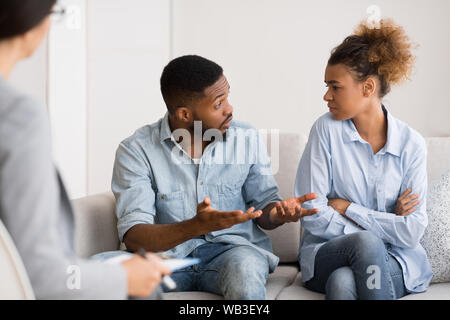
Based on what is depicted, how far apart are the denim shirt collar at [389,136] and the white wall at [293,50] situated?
131 centimetres

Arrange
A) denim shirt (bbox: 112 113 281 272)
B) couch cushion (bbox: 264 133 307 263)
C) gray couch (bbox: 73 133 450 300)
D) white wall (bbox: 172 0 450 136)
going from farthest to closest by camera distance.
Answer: white wall (bbox: 172 0 450 136) < couch cushion (bbox: 264 133 307 263) < denim shirt (bbox: 112 113 281 272) < gray couch (bbox: 73 133 450 300)

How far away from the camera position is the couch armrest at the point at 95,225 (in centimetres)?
181

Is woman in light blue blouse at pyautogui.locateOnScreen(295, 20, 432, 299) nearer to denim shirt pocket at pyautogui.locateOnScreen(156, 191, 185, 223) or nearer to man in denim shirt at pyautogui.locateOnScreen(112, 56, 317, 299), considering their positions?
man in denim shirt at pyautogui.locateOnScreen(112, 56, 317, 299)

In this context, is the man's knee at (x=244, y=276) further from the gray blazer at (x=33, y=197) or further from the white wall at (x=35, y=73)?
the white wall at (x=35, y=73)

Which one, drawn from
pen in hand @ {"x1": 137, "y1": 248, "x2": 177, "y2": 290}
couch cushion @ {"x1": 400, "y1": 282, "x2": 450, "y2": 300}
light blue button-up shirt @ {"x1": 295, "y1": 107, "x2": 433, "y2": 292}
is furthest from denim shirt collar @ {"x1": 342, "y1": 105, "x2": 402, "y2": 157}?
pen in hand @ {"x1": 137, "y1": 248, "x2": 177, "y2": 290}

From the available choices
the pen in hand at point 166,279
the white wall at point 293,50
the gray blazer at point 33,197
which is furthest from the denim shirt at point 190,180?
the white wall at point 293,50

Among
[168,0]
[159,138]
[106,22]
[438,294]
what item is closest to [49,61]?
[106,22]

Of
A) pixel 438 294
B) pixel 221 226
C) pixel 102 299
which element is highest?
pixel 102 299

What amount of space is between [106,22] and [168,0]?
391 millimetres

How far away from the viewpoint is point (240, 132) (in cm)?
200

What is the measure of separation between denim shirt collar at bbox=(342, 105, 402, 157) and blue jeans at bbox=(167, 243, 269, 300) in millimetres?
489

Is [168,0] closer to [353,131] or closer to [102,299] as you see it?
[353,131]

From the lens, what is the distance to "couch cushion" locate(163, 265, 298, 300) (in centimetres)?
170

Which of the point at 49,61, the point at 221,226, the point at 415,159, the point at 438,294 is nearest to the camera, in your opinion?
the point at 221,226
